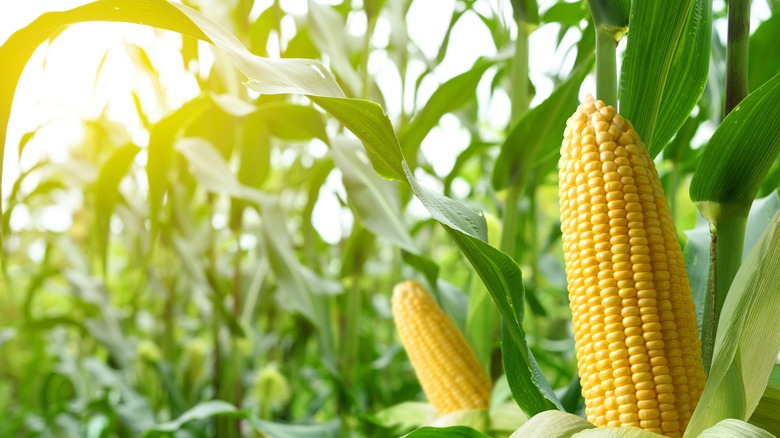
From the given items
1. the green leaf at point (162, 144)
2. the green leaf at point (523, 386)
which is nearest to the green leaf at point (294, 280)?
the green leaf at point (162, 144)

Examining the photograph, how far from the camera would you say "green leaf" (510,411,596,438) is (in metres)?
0.37

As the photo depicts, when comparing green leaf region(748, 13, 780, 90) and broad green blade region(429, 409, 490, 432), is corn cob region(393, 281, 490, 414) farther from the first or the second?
green leaf region(748, 13, 780, 90)

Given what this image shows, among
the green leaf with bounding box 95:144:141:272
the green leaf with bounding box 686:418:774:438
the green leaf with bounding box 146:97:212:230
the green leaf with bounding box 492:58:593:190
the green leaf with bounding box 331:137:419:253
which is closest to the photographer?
the green leaf with bounding box 686:418:774:438

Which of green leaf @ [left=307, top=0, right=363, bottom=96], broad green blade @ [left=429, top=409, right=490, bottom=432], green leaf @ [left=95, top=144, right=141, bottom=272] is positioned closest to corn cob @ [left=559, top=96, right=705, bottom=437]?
broad green blade @ [left=429, top=409, right=490, bottom=432]

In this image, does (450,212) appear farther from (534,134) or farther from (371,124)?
(534,134)

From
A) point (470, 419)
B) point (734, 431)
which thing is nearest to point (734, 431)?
point (734, 431)

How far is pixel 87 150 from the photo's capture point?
2035mm

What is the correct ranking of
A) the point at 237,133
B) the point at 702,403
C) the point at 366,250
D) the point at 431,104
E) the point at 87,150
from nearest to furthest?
the point at 702,403 → the point at 431,104 → the point at 366,250 → the point at 237,133 → the point at 87,150

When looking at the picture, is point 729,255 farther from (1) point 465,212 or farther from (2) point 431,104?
(2) point 431,104

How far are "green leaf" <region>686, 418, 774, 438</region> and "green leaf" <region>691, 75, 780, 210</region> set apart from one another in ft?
0.48

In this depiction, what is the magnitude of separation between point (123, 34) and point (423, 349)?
1.03m

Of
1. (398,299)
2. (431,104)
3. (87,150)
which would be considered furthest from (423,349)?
(87,150)

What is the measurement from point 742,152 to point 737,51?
77mm

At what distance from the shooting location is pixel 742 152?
0.41 m
